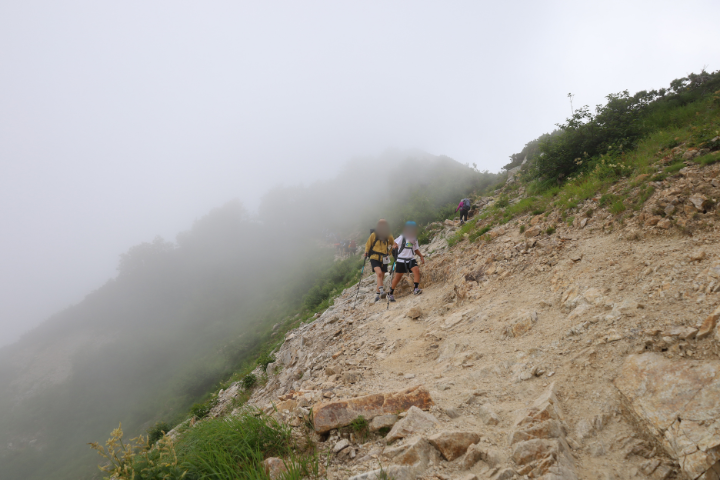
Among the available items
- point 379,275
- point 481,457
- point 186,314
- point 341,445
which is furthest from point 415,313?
point 186,314

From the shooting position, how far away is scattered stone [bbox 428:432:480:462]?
7.68 feet

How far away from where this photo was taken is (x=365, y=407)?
3.02 m

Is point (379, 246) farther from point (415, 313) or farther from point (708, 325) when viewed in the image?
point (708, 325)

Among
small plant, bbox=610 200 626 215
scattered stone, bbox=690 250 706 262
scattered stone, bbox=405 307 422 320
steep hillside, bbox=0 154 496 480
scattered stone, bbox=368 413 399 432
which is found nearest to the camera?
scattered stone, bbox=368 413 399 432

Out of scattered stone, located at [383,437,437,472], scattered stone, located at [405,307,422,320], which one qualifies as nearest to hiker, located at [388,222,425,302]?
scattered stone, located at [405,307,422,320]

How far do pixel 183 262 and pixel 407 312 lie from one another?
206ft

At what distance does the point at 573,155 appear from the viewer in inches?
368

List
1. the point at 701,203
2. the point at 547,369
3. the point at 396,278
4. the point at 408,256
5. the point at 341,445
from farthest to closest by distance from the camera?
the point at 396,278, the point at 408,256, the point at 701,203, the point at 547,369, the point at 341,445

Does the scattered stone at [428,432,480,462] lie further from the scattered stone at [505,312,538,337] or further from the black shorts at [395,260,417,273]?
the black shorts at [395,260,417,273]

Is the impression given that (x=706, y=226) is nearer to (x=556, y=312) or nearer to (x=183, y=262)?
(x=556, y=312)

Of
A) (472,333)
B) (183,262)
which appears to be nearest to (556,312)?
(472,333)

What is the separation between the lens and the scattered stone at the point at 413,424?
8.55 feet

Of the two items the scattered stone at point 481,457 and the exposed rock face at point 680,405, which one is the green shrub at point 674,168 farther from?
the scattered stone at point 481,457

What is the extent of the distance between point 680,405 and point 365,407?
2.54 metres
